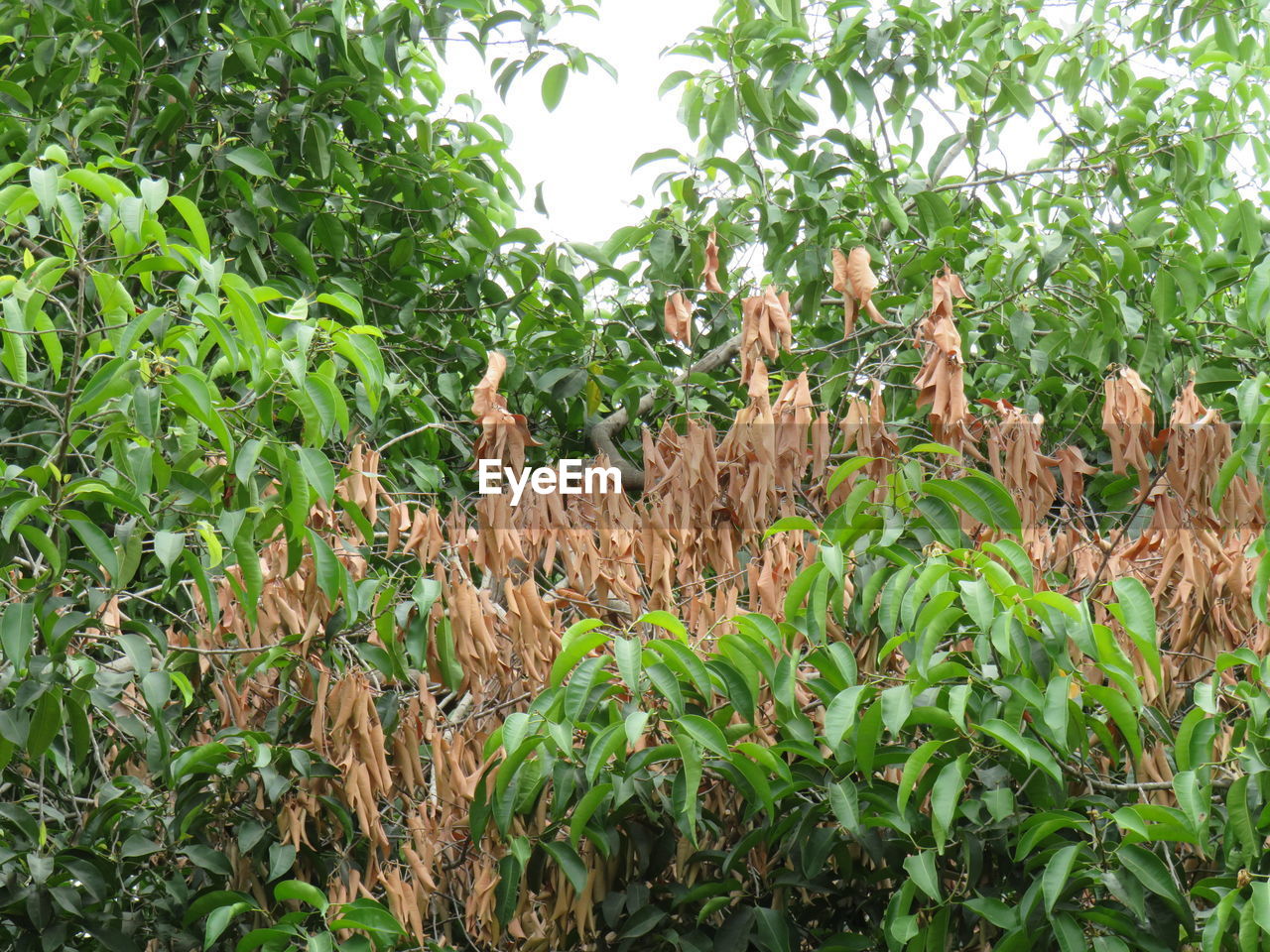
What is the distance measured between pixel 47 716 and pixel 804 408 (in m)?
1.30

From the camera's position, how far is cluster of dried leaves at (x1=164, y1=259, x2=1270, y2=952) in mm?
2217

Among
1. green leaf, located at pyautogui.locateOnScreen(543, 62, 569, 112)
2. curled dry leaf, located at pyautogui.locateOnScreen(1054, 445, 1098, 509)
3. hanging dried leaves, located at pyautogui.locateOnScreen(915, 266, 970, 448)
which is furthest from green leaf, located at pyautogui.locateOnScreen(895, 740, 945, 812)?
green leaf, located at pyautogui.locateOnScreen(543, 62, 569, 112)

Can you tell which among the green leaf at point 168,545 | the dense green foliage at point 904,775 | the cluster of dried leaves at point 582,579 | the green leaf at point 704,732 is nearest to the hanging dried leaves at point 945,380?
the cluster of dried leaves at point 582,579

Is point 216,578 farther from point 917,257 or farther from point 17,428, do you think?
point 917,257

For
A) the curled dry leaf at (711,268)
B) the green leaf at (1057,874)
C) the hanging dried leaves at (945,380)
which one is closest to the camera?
the green leaf at (1057,874)

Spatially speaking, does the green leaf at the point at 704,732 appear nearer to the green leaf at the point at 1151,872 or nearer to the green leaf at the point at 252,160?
the green leaf at the point at 1151,872

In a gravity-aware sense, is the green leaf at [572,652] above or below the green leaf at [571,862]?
above

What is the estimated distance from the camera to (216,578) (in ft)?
8.21

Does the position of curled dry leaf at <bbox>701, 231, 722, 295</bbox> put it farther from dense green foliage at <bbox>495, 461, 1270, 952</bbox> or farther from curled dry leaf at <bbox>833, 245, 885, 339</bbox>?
dense green foliage at <bbox>495, 461, 1270, 952</bbox>
